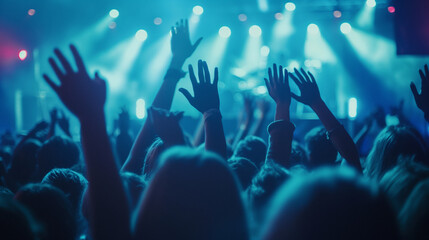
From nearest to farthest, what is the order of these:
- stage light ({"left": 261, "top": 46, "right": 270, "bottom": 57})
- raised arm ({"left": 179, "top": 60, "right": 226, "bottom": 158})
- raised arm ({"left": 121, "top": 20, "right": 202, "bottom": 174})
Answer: raised arm ({"left": 179, "top": 60, "right": 226, "bottom": 158})
raised arm ({"left": 121, "top": 20, "right": 202, "bottom": 174})
stage light ({"left": 261, "top": 46, "right": 270, "bottom": 57})

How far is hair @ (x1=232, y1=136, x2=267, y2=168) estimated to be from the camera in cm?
320

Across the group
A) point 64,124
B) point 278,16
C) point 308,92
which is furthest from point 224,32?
point 308,92

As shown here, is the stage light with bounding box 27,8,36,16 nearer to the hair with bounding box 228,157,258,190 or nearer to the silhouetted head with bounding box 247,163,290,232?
the hair with bounding box 228,157,258,190

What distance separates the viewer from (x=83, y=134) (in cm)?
135

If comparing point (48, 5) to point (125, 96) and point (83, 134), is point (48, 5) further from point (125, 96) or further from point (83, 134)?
point (83, 134)

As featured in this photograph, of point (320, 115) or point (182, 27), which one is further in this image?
point (182, 27)

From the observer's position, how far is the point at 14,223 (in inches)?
47.7

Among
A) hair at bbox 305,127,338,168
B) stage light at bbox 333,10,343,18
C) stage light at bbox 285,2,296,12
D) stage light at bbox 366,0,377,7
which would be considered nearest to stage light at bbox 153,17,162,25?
stage light at bbox 285,2,296,12

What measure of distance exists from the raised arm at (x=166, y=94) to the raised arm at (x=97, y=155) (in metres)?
1.24

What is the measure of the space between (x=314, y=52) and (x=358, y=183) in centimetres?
1369

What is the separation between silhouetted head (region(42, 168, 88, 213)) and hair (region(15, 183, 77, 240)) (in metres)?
0.55

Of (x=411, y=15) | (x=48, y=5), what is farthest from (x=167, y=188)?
(x=48, y=5)

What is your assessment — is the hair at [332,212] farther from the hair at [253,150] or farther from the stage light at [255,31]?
the stage light at [255,31]

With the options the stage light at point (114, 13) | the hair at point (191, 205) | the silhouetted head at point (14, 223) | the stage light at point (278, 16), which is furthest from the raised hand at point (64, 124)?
the stage light at point (278, 16)
